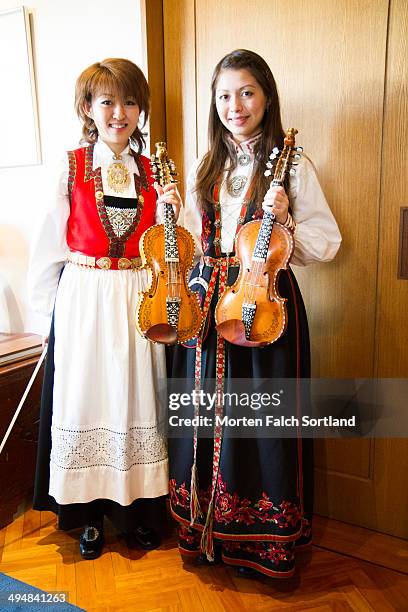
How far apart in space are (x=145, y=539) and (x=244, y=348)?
2.73 ft

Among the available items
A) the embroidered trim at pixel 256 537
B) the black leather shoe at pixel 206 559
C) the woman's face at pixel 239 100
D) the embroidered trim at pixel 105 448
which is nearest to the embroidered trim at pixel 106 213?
the woman's face at pixel 239 100

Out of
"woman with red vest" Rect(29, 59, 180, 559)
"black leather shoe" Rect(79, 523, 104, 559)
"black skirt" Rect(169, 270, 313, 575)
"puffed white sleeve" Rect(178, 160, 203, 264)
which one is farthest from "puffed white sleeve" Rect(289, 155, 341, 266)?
"black leather shoe" Rect(79, 523, 104, 559)

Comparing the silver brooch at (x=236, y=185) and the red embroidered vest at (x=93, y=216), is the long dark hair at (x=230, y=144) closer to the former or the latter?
the silver brooch at (x=236, y=185)

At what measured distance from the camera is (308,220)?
148cm

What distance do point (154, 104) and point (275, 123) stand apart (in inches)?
27.6

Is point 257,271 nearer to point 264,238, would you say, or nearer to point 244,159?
point 264,238

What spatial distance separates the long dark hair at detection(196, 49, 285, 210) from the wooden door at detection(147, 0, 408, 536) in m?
0.36

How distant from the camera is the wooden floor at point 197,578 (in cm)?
153

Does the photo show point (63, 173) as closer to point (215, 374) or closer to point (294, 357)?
point (215, 374)

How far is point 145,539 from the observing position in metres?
1.77

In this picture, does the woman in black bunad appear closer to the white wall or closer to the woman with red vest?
the woman with red vest

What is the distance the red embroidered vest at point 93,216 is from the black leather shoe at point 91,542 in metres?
0.97

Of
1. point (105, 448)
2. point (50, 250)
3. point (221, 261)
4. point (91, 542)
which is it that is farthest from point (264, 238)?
point (91, 542)

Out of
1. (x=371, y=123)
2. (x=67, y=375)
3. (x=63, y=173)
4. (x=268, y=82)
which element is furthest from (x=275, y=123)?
(x=67, y=375)
